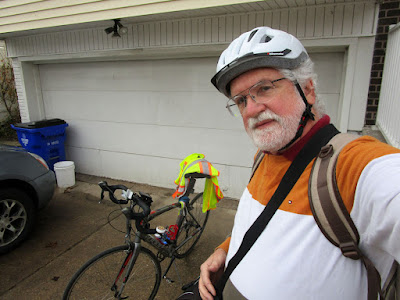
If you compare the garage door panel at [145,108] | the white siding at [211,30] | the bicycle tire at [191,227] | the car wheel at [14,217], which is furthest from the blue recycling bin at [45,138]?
the bicycle tire at [191,227]

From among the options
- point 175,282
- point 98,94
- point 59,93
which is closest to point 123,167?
point 98,94

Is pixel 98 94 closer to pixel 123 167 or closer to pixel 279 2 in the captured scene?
pixel 123 167

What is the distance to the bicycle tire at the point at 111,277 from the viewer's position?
6.63ft

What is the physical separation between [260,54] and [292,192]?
1.87 ft

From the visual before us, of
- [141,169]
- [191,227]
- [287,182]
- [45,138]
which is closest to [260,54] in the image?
[287,182]

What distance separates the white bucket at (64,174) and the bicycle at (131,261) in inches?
123

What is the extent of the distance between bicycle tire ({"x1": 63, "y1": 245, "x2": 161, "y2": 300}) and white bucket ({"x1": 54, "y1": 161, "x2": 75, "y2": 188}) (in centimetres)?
313

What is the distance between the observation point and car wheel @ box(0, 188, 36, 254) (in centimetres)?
301

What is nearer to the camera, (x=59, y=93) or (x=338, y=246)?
(x=338, y=246)

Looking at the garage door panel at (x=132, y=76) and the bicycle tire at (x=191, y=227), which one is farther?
the garage door panel at (x=132, y=76)

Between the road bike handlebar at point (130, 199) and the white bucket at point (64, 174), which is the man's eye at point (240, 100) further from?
the white bucket at point (64, 174)

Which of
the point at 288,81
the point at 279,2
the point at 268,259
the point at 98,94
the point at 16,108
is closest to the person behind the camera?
the point at 268,259

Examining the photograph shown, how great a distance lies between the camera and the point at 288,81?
3.56 feet

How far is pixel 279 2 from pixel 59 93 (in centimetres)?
462
